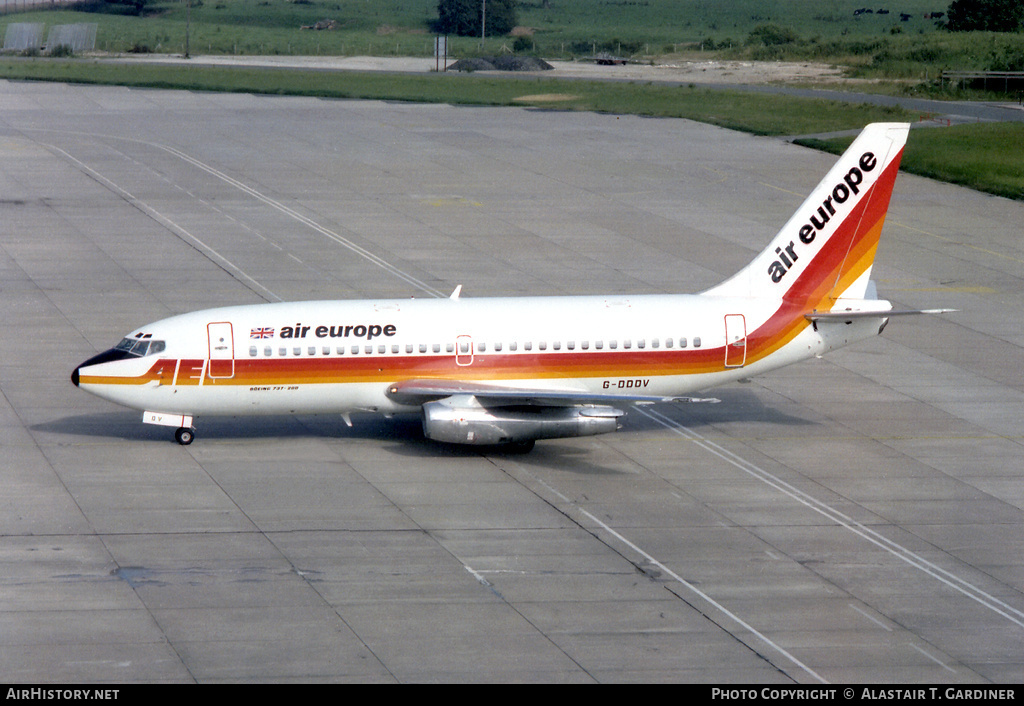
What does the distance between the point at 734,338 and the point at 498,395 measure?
6.89 meters

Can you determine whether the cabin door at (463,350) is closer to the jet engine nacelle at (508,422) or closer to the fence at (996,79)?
the jet engine nacelle at (508,422)

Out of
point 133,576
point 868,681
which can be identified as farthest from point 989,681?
point 133,576

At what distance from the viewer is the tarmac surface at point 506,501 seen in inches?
955

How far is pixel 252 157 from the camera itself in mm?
82000

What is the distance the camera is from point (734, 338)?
36094 millimetres

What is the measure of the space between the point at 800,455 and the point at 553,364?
23.2 ft

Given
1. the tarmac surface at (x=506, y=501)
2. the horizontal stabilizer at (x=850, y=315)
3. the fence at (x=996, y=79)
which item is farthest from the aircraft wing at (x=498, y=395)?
the fence at (x=996, y=79)

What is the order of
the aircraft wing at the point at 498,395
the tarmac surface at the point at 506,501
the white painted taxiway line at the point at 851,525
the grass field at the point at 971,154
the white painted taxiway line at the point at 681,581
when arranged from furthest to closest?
1. the grass field at the point at 971,154
2. the aircraft wing at the point at 498,395
3. the white painted taxiway line at the point at 851,525
4. the tarmac surface at the point at 506,501
5. the white painted taxiway line at the point at 681,581

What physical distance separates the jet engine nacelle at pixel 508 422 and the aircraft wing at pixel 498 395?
0.24 m

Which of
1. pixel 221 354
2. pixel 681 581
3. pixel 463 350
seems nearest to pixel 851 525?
pixel 681 581

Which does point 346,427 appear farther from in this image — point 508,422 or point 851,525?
point 851,525

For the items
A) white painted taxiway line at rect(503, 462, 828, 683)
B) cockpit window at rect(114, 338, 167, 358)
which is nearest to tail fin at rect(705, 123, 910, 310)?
white painted taxiway line at rect(503, 462, 828, 683)

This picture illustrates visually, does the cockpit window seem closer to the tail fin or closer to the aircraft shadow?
the aircraft shadow
